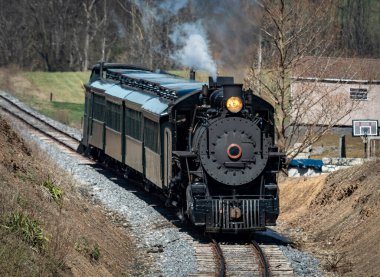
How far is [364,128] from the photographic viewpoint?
95.2 feet

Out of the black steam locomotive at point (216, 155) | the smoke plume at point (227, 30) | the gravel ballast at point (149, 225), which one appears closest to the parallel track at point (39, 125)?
the gravel ballast at point (149, 225)

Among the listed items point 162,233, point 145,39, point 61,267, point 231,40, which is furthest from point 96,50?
point 61,267

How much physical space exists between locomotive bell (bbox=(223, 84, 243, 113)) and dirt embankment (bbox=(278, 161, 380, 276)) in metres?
3.35

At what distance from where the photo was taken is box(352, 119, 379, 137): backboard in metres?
28.8

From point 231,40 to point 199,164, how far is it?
21053 mm

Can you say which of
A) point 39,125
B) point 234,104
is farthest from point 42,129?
point 234,104

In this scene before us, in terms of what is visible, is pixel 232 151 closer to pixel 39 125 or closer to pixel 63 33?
pixel 39 125

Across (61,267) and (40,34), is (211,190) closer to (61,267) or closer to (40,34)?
(61,267)

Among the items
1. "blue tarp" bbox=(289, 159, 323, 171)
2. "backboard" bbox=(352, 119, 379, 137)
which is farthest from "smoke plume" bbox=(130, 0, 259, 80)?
"backboard" bbox=(352, 119, 379, 137)

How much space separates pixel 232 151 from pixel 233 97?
3.88 feet

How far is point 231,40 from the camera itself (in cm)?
3888

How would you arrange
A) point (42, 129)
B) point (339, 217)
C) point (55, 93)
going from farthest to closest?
point (55, 93) < point (42, 129) < point (339, 217)

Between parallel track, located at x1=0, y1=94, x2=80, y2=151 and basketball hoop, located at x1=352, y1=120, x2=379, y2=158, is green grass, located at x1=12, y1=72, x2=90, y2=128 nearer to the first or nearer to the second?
parallel track, located at x1=0, y1=94, x2=80, y2=151

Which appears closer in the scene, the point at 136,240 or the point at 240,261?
the point at 240,261
